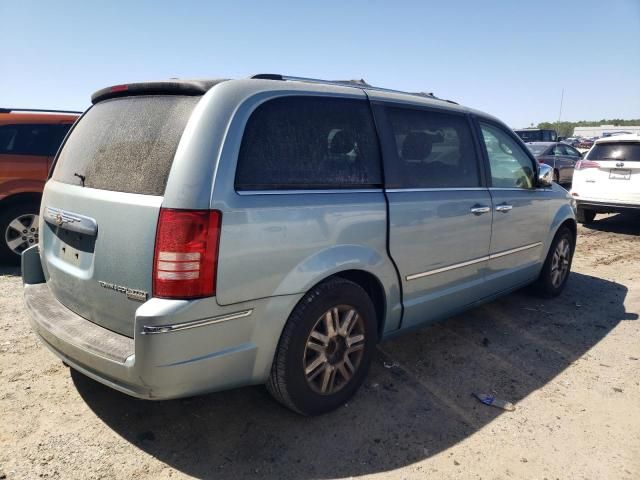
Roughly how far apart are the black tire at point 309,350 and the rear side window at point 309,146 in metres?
0.60

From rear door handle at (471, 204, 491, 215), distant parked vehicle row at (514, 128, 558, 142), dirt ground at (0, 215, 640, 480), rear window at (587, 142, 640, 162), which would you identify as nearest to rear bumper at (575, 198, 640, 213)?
rear window at (587, 142, 640, 162)

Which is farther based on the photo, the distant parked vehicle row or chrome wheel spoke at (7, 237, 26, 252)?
the distant parked vehicle row

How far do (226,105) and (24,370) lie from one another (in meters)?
2.37

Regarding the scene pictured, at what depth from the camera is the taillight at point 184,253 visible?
2156 mm

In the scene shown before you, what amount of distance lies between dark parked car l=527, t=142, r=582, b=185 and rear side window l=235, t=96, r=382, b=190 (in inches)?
480

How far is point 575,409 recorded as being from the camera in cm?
304

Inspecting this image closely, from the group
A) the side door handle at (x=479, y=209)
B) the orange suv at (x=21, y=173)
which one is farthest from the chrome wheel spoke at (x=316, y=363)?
the orange suv at (x=21, y=173)

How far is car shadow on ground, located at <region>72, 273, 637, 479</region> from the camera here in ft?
8.20

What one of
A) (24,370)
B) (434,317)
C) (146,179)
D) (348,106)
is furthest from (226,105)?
(24,370)

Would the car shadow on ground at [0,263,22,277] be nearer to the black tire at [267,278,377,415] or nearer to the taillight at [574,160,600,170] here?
the black tire at [267,278,377,415]

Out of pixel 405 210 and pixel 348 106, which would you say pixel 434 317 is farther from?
pixel 348 106

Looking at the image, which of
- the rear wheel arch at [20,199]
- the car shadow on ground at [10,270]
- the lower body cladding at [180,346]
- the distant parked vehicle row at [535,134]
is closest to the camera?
the lower body cladding at [180,346]

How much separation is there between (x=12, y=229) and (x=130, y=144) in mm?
4116

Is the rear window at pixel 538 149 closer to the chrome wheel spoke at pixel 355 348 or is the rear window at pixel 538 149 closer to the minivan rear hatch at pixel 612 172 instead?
the minivan rear hatch at pixel 612 172
